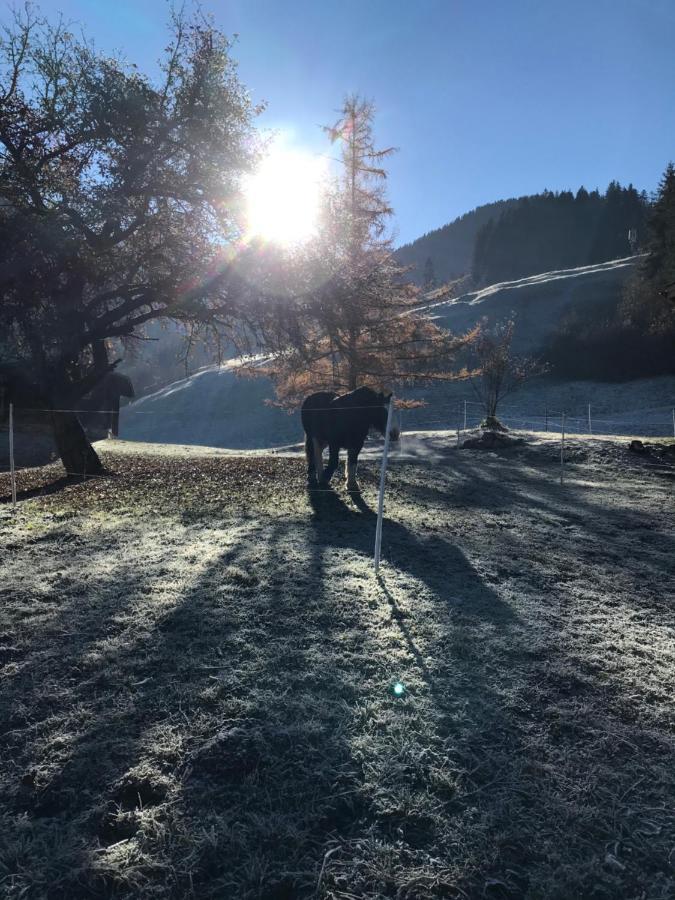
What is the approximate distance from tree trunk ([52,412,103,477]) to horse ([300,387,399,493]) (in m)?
6.00

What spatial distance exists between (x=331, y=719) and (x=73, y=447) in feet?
35.6

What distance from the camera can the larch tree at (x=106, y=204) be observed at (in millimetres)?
9078

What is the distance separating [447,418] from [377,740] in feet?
122

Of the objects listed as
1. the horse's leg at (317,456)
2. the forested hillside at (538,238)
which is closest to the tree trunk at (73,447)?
the horse's leg at (317,456)

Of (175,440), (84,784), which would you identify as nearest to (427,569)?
(84,784)

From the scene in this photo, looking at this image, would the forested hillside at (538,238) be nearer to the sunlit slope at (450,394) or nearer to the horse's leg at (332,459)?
the sunlit slope at (450,394)

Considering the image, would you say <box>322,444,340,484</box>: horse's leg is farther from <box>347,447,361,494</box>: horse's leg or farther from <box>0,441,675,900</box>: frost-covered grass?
<box>0,441,675,900</box>: frost-covered grass

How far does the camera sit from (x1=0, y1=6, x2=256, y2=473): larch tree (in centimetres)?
908

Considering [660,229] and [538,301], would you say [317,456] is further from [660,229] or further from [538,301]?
[538,301]

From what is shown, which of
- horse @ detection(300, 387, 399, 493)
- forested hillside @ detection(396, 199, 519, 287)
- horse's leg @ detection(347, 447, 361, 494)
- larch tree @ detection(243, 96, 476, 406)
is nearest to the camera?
horse @ detection(300, 387, 399, 493)

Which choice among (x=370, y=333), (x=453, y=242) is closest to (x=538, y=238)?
(x=453, y=242)

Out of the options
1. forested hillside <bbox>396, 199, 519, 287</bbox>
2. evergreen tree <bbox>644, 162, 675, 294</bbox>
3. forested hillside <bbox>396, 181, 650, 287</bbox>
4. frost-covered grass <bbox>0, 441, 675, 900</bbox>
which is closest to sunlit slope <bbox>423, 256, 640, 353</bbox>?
evergreen tree <bbox>644, 162, 675, 294</bbox>

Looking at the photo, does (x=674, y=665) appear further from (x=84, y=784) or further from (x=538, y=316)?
(x=538, y=316)

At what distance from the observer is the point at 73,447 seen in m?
11.4
